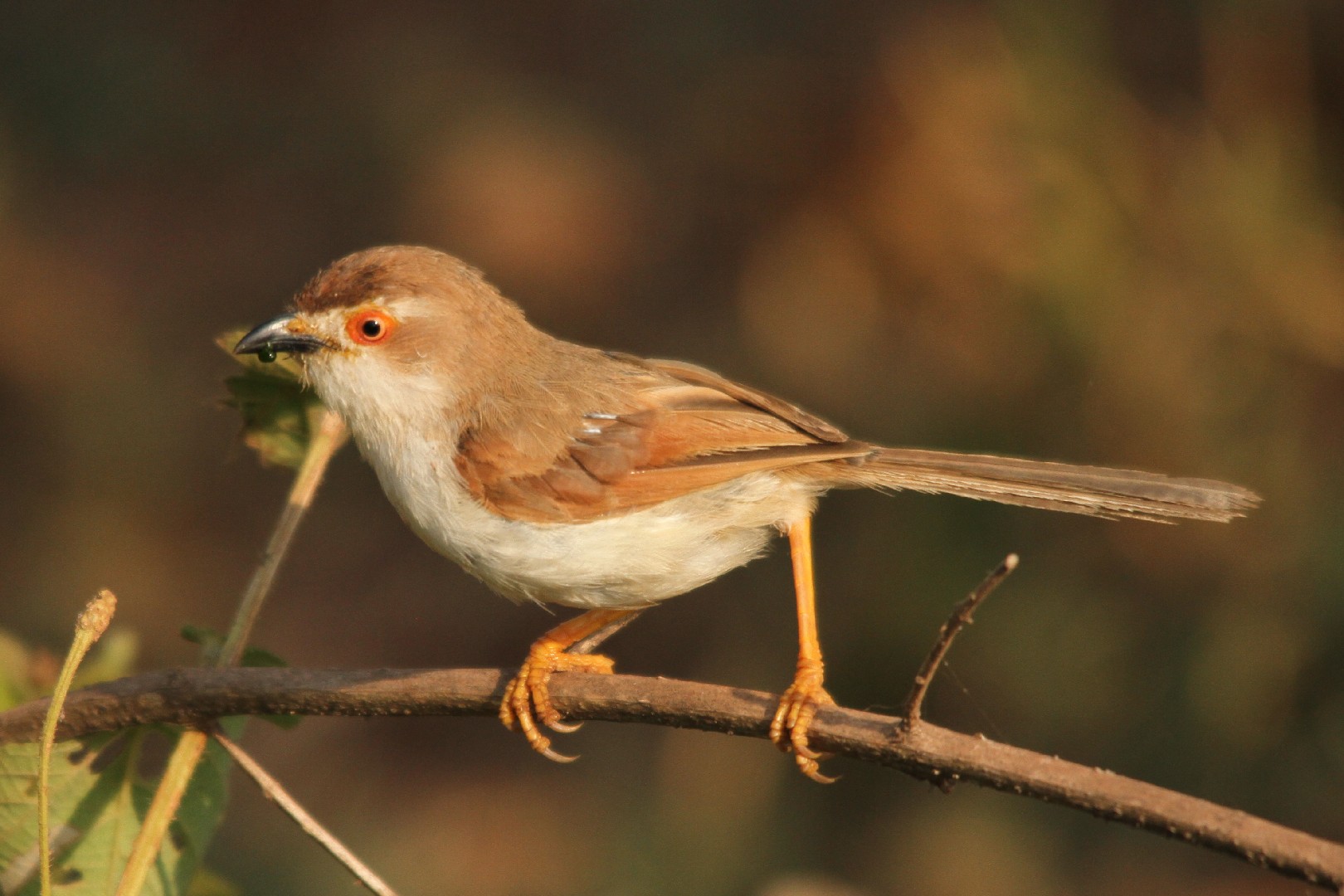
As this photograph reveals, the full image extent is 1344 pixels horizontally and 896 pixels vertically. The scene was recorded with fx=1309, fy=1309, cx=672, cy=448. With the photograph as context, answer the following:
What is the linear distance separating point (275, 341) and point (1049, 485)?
2252mm

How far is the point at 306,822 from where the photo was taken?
2996mm

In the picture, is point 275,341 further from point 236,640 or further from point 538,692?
point 538,692

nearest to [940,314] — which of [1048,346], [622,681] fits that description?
[1048,346]

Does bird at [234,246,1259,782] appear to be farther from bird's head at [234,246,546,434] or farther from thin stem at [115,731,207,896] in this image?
thin stem at [115,731,207,896]

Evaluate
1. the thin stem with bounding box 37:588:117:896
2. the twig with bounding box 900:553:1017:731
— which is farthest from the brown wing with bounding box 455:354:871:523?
the twig with bounding box 900:553:1017:731

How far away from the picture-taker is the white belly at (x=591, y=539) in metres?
3.65

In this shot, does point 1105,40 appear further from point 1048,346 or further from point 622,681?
point 622,681

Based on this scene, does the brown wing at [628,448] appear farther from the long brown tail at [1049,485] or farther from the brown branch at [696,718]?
the brown branch at [696,718]

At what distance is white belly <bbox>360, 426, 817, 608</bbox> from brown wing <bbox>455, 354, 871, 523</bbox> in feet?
0.15

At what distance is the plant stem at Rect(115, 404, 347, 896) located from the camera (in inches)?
120

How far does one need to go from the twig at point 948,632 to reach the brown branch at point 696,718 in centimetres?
6

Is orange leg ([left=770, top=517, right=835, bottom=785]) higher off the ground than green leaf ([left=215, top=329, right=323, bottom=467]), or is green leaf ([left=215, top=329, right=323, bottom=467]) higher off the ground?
orange leg ([left=770, top=517, right=835, bottom=785])

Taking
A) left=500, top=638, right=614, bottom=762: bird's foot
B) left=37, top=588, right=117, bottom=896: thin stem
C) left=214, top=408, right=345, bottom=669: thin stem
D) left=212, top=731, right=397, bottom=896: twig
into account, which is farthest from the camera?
left=500, top=638, right=614, bottom=762: bird's foot

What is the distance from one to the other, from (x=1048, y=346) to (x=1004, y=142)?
1.24 meters
